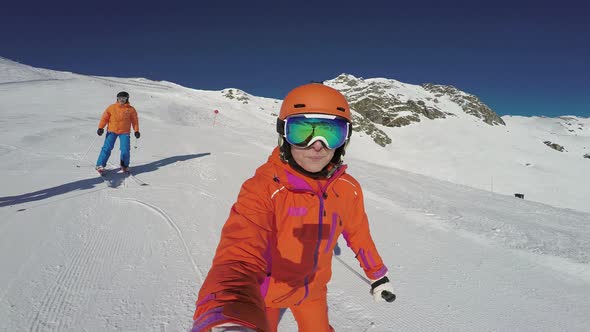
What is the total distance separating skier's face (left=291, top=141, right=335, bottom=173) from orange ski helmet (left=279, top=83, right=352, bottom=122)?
27cm

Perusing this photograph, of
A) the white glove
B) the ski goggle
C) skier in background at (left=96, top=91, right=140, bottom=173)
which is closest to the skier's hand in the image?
the ski goggle

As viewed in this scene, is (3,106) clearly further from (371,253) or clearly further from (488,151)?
(488,151)

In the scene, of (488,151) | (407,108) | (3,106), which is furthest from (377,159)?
(3,106)

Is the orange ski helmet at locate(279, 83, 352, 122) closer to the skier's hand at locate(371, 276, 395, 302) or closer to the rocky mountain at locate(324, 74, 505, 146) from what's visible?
the skier's hand at locate(371, 276, 395, 302)

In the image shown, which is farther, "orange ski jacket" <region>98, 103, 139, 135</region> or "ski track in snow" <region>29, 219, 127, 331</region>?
"orange ski jacket" <region>98, 103, 139, 135</region>

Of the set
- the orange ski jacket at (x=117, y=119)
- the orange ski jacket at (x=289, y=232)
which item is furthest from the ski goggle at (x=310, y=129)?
the orange ski jacket at (x=117, y=119)

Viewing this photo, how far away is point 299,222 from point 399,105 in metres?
73.6

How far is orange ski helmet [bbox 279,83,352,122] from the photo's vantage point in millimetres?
2340

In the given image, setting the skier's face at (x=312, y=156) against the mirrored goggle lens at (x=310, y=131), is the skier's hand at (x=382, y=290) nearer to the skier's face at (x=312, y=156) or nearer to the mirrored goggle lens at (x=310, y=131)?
the skier's face at (x=312, y=156)

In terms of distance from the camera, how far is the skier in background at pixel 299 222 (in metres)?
1.69

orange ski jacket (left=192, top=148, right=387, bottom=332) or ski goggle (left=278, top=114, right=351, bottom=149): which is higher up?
ski goggle (left=278, top=114, right=351, bottom=149)

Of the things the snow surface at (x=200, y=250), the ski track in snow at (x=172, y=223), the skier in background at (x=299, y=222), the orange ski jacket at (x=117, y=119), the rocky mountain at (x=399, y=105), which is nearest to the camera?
the skier in background at (x=299, y=222)

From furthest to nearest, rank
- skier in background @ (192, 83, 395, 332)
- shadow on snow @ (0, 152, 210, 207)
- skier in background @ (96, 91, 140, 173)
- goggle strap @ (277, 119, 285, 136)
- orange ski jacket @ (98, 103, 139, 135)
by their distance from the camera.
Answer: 1. orange ski jacket @ (98, 103, 139, 135)
2. skier in background @ (96, 91, 140, 173)
3. shadow on snow @ (0, 152, 210, 207)
4. goggle strap @ (277, 119, 285, 136)
5. skier in background @ (192, 83, 395, 332)

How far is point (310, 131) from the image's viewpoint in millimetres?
2324
